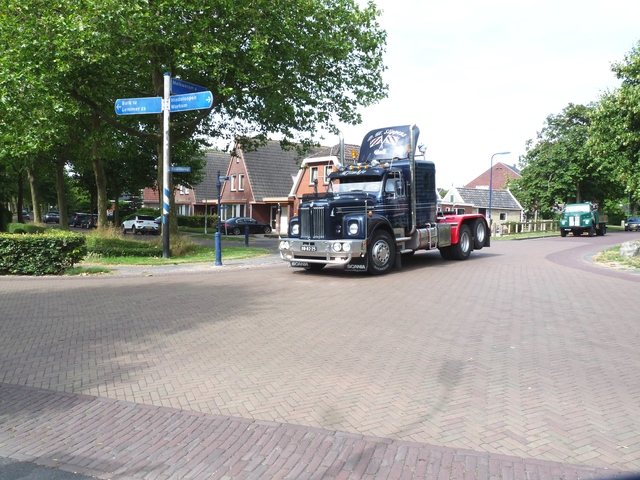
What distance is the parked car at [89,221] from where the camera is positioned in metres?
50.4

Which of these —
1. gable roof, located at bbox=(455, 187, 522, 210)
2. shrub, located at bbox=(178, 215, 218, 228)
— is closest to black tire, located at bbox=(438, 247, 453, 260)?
shrub, located at bbox=(178, 215, 218, 228)

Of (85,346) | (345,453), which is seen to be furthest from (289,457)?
(85,346)

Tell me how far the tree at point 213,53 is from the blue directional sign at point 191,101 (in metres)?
1.36

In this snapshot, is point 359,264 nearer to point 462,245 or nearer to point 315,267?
point 315,267

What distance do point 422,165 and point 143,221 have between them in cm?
3284

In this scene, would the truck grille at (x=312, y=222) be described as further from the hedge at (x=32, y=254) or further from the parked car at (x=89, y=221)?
the parked car at (x=89, y=221)

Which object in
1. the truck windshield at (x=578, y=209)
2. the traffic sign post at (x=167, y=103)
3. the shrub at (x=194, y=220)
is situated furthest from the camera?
the shrub at (x=194, y=220)

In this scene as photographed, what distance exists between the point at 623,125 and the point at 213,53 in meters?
14.7

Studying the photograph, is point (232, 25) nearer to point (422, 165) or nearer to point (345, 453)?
point (422, 165)

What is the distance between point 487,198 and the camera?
5856cm

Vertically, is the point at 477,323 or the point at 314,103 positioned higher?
the point at 314,103

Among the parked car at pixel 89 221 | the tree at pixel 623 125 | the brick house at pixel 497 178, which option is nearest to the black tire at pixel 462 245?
the tree at pixel 623 125

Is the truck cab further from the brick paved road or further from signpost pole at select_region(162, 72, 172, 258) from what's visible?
signpost pole at select_region(162, 72, 172, 258)

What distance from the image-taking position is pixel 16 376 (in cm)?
555
